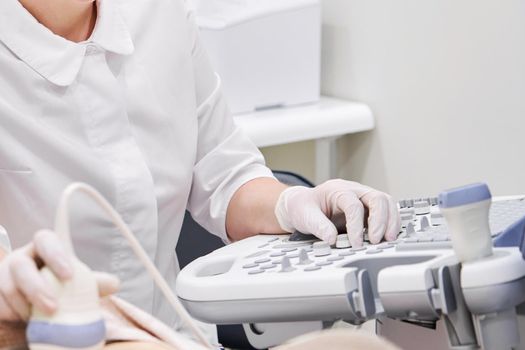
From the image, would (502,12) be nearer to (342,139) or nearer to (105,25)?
(342,139)

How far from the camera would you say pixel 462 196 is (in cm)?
89

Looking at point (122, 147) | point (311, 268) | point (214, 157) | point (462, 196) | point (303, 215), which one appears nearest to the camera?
point (462, 196)

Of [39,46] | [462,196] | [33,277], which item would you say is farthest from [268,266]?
[39,46]

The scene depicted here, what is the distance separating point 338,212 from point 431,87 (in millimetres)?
924

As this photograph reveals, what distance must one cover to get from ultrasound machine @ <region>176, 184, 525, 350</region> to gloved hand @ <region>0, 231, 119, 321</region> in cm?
28

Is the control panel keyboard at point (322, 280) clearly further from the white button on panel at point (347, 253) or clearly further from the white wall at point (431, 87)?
Answer: the white wall at point (431, 87)

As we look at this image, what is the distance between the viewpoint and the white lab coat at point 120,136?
1312 millimetres

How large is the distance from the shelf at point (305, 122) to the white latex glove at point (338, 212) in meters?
0.78

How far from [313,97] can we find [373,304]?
1433 millimetres

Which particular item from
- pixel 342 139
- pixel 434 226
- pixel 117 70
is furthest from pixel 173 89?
pixel 342 139

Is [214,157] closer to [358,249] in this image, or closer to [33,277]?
[358,249]

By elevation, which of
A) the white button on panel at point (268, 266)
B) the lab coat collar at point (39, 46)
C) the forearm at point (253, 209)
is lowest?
the forearm at point (253, 209)

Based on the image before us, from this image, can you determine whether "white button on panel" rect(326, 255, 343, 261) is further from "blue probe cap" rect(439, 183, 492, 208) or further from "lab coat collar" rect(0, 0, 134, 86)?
"lab coat collar" rect(0, 0, 134, 86)

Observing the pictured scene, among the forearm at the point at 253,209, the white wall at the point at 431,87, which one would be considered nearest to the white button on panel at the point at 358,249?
the forearm at the point at 253,209
